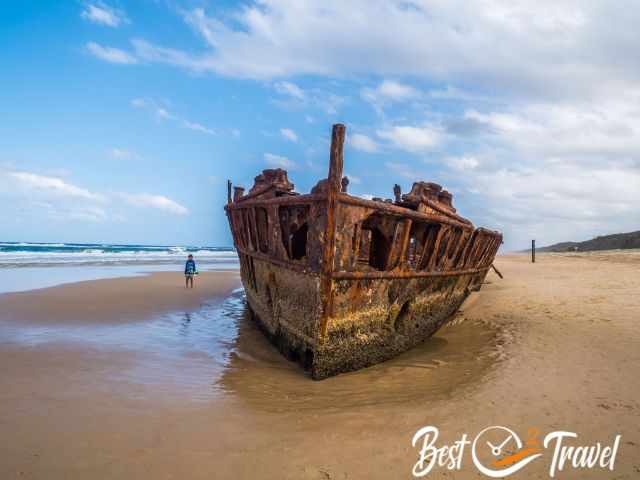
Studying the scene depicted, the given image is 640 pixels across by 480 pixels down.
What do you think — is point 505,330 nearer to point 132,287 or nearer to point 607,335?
point 607,335

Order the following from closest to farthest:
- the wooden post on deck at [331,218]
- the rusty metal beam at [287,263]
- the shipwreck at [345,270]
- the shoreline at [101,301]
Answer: the wooden post on deck at [331,218] → the shipwreck at [345,270] → the rusty metal beam at [287,263] → the shoreline at [101,301]

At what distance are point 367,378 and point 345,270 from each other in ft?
4.58

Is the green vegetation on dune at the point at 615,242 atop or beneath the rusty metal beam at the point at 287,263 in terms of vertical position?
atop

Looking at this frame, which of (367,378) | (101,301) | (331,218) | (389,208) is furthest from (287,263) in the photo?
(101,301)

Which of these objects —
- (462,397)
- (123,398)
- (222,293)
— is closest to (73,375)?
(123,398)

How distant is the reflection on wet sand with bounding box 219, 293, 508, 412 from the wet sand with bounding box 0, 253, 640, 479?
0.09 feet

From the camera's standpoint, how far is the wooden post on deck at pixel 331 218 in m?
4.47

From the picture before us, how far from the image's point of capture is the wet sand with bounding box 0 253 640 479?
294 cm

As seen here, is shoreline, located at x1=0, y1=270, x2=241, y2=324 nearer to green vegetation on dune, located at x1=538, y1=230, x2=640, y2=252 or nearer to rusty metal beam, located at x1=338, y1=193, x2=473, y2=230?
rusty metal beam, located at x1=338, y1=193, x2=473, y2=230

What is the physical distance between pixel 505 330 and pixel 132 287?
13.2 m

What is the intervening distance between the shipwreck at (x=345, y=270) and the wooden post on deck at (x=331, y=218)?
0.5 inches

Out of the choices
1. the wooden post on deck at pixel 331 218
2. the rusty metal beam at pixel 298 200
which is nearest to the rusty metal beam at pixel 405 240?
the wooden post on deck at pixel 331 218

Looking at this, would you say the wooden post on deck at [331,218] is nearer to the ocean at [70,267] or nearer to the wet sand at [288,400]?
the wet sand at [288,400]

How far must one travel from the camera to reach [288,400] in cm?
421
